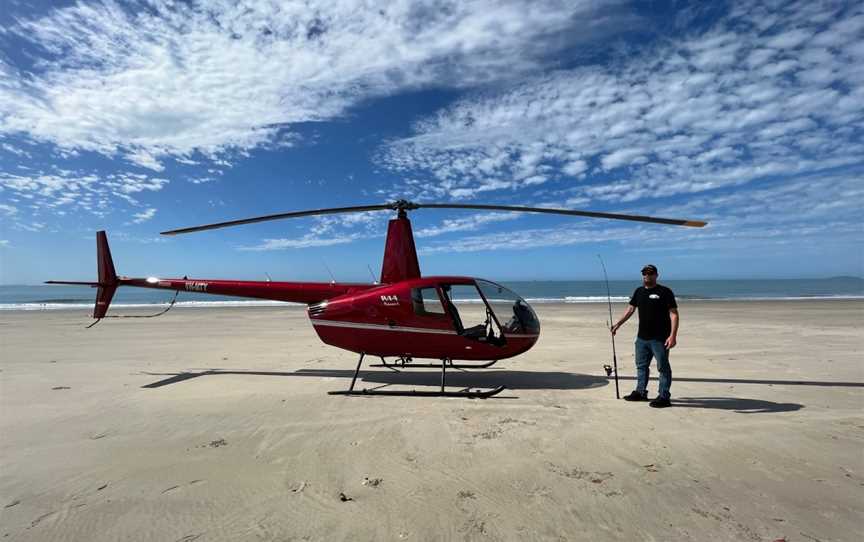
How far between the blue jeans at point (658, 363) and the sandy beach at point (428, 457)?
1.30 feet

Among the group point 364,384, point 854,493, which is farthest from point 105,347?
point 854,493

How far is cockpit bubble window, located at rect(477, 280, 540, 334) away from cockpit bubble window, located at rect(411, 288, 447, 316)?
2.76 ft

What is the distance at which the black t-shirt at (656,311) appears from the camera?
6.21m

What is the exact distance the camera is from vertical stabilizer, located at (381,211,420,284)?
7.97 metres

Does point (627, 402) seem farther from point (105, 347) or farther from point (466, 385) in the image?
point (105, 347)

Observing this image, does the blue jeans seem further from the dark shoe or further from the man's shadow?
the man's shadow

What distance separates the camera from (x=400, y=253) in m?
8.02

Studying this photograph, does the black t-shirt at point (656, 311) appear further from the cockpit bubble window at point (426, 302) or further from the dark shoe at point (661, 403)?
the cockpit bubble window at point (426, 302)

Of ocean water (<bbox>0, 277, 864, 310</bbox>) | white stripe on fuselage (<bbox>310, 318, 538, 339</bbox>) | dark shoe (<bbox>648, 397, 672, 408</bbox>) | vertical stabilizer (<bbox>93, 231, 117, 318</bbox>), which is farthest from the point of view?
ocean water (<bbox>0, 277, 864, 310</bbox>)

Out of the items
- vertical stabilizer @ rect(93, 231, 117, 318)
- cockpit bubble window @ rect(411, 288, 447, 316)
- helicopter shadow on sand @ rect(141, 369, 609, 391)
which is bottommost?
helicopter shadow on sand @ rect(141, 369, 609, 391)

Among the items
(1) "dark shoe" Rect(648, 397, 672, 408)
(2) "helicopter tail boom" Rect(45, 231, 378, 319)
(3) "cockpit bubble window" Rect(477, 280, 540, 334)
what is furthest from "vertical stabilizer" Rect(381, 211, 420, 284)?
(1) "dark shoe" Rect(648, 397, 672, 408)

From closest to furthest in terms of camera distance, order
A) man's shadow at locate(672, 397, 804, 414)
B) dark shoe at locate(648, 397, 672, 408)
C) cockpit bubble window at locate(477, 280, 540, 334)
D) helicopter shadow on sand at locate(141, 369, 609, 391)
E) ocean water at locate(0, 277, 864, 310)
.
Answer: man's shadow at locate(672, 397, 804, 414) < dark shoe at locate(648, 397, 672, 408) < cockpit bubble window at locate(477, 280, 540, 334) < helicopter shadow on sand at locate(141, 369, 609, 391) < ocean water at locate(0, 277, 864, 310)

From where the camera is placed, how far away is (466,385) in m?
7.73

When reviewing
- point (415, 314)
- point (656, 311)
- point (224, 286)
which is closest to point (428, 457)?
point (415, 314)
